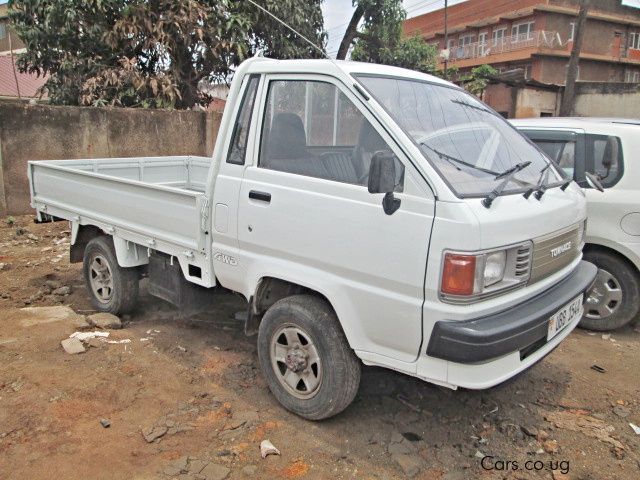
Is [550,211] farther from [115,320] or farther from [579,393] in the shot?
[115,320]

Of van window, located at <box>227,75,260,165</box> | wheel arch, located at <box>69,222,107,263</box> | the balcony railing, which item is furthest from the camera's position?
the balcony railing

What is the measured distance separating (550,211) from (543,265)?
30 centimetres

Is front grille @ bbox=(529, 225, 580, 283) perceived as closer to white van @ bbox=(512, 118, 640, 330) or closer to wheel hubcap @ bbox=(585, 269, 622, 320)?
white van @ bbox=(512, 118, 640, 330)

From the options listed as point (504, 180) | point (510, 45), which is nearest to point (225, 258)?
point (504, 180)

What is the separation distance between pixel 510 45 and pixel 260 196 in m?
37.4

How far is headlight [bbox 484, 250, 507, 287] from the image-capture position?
2.42 metres

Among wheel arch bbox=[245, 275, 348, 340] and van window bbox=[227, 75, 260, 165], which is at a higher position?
van window bbox=[227, 75, 260, 165]

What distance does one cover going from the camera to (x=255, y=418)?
3.11 metres

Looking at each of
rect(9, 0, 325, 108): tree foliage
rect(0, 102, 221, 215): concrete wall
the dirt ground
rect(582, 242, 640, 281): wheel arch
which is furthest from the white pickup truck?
rect(9, 0, 325, 108): tree foliage

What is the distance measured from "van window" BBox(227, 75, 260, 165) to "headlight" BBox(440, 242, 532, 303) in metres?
1.56

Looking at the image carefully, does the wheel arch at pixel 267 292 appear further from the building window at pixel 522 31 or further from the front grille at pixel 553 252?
the building window at pixel 522 31

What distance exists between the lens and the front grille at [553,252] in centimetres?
270

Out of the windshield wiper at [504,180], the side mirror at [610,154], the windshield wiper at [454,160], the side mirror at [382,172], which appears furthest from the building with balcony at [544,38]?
the side mirror at [382,172]

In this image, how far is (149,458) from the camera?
2.73 meters
